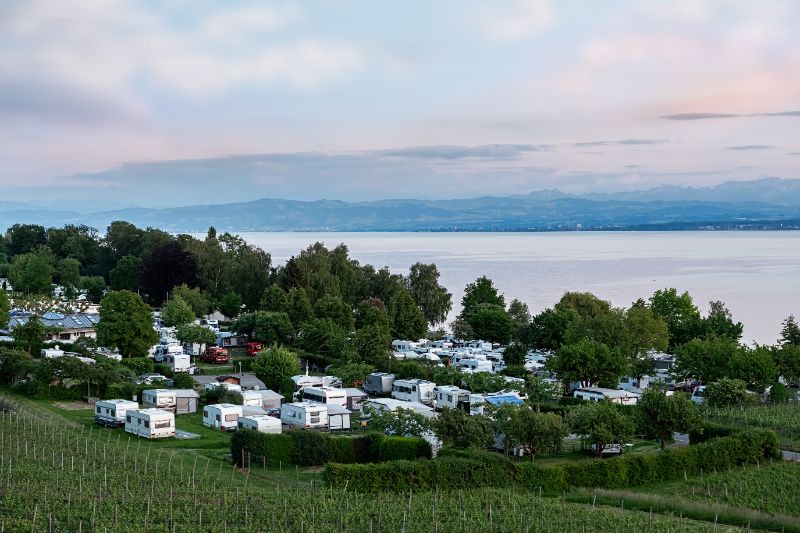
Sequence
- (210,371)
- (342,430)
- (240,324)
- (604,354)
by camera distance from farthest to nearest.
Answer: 1. (240,324)
2. (210,371)
3. (604,354)
4. (342,430)

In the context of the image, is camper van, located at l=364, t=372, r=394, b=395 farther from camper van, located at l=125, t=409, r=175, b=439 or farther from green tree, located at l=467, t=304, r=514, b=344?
green tree, located at l=467, t=304, r=514, b=344

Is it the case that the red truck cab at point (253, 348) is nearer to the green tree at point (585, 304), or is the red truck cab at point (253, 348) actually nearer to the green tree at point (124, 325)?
the green tree at point (124, 325)

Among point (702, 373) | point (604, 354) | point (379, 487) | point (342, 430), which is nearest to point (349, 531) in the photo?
point (379, 487)

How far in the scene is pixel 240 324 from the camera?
158 ft

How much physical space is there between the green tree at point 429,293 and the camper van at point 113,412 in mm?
34635

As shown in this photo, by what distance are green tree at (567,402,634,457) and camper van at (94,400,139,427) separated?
15.0 meters

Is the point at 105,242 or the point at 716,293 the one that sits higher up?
the point at 105,242

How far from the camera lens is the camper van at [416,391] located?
3419cm

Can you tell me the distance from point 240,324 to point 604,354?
2229 centimetres

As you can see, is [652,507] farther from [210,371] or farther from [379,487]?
[210,371]

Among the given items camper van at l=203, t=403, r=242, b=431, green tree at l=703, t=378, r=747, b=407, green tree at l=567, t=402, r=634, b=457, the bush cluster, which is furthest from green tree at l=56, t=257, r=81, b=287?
green tree at l=567, t=402, r=634, b=457

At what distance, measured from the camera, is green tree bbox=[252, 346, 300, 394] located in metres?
35.6

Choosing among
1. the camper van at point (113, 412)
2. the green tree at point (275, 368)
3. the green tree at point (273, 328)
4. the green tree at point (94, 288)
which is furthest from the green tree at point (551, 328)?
the green tree at point (94, 288)

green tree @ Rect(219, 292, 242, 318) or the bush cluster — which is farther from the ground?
green tree @ Rect(219, 292, 242, 318)
